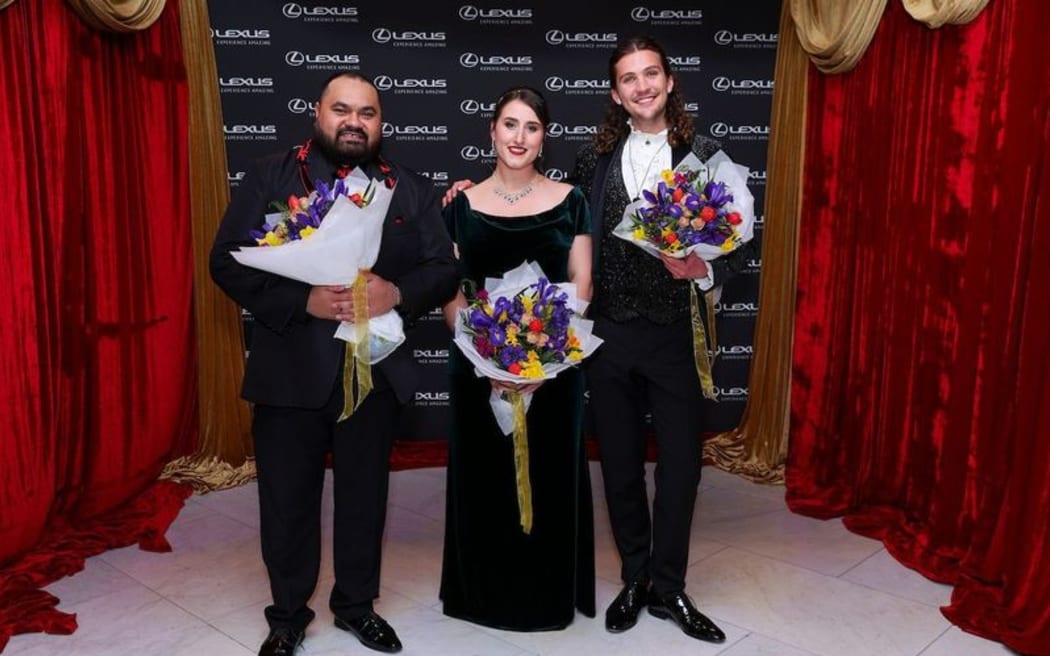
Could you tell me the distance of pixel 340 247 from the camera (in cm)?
250

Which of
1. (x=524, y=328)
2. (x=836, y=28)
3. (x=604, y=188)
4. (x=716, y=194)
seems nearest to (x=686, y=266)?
(x=716, y=194)

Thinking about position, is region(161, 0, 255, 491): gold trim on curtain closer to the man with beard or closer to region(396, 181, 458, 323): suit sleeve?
the man with beard

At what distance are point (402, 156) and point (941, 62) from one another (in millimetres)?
2821

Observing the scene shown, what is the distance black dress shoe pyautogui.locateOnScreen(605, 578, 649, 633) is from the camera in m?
3.15

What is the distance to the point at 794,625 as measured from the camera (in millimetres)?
3215

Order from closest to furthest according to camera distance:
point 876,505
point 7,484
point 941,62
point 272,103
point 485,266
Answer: point 485,266 → point 7,484 → point 941,62 → point 876,505 → point 272,103

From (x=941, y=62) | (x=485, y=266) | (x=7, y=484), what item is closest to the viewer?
(x=485, y=266)

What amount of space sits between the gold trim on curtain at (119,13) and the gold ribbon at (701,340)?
2.63 meters

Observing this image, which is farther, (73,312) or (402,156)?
(402,156)

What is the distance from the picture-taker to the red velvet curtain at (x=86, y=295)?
348 cm

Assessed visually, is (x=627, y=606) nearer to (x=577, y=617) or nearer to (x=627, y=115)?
(x=577, y=617)

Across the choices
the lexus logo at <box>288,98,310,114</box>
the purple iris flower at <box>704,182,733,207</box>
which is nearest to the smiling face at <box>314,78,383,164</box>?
the purple iris flower at <box>704,182,733,207</box>

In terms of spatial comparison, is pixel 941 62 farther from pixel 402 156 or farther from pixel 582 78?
pixel 402 156

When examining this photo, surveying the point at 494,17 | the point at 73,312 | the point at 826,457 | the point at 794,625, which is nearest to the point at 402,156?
the point at 494,17
